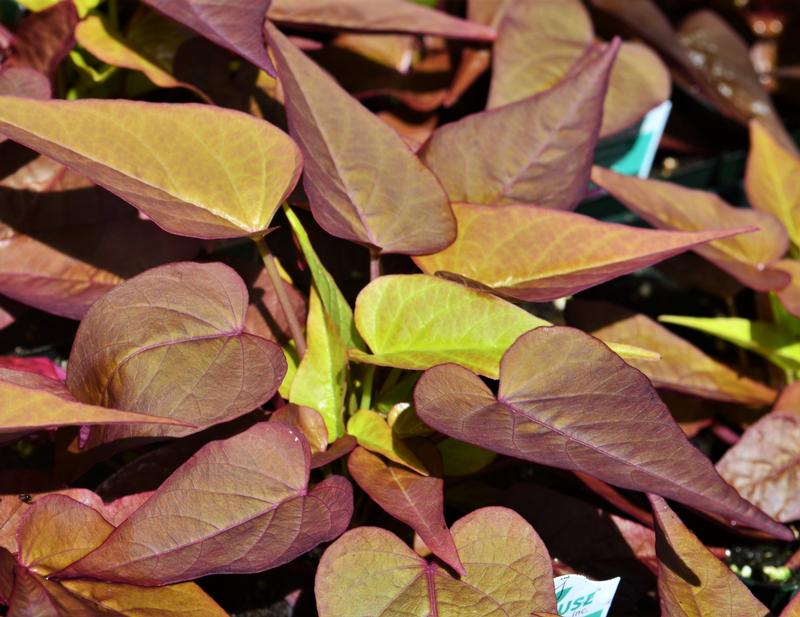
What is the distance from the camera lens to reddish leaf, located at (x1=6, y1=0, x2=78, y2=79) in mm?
846

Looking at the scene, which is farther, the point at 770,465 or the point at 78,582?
the point at 770,465

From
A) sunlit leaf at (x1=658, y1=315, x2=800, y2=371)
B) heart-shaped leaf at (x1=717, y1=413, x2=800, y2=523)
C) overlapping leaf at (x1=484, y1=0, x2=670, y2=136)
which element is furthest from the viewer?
overlapping leaf at (x1=484, y1=0, x2=670, y2=136)

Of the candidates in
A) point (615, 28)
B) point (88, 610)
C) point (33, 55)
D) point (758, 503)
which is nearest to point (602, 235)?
point (758, 503)

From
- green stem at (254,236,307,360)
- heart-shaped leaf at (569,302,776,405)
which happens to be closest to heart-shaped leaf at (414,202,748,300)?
green stem at (254,236,307,360)

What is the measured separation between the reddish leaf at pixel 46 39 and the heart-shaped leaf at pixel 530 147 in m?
0.33

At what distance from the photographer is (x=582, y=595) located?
0.66 m

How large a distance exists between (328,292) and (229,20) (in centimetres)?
22

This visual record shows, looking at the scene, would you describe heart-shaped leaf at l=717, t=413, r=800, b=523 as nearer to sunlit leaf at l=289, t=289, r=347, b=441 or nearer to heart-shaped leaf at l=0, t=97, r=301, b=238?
sunlit leaf at l=289, t=289, r=347, b=441

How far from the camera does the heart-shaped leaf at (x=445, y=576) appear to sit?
59 cm

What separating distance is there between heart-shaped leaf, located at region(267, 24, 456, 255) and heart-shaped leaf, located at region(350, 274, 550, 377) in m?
0.06

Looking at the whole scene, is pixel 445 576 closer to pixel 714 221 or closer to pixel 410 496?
pixel 410 496

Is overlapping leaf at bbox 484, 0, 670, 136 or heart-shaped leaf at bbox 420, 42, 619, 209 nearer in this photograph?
heart-shaped leaf at bbox 420, 42, 619, 209

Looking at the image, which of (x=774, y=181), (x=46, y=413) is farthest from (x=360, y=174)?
(x=774, y=181)

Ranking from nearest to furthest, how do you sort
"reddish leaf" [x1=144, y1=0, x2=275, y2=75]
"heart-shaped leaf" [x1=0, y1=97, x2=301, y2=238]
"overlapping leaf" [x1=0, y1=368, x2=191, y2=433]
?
"overlapping leaf" [x1=0, y1=368, x2=191, y2=433] < "heart-shaped leaf" [x1=0, y1=97, x2=301, y2=238] < "reddish leaf" [x1=144, y1=0, x2=275, y2=75]
